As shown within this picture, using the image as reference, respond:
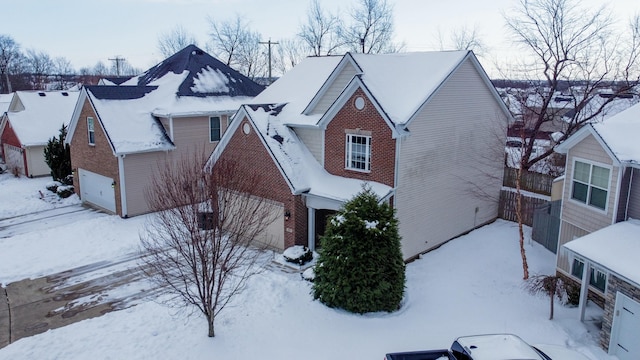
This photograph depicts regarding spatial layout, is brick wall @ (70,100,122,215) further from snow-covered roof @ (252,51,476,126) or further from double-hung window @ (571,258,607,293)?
double-hung window @ (571,258,607,293)

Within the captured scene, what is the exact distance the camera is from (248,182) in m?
20.2

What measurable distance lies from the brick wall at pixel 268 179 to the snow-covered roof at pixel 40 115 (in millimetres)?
21879

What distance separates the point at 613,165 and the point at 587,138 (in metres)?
1.44

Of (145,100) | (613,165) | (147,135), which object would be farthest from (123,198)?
(613,165)

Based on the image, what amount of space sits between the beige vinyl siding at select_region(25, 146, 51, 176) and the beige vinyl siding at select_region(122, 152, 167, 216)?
1421 cm

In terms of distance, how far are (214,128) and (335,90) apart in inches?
440

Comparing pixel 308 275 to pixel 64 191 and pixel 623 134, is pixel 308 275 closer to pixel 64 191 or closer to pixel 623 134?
pixel 623 134

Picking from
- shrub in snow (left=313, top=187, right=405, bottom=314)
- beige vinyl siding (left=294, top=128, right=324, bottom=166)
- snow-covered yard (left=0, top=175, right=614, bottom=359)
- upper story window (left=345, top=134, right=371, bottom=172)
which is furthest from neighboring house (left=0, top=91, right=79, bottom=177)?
shrub in snow (left=313, top=187, right=405, bottom=314)

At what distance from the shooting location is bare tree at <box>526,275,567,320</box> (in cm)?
1448

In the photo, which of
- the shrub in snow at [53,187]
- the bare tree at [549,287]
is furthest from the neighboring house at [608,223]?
the shrub in snow at [53,187]

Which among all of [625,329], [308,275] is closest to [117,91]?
[308,275]

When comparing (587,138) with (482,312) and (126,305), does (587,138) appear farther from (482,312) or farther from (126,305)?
(126,305)

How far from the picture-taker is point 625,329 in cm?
1216

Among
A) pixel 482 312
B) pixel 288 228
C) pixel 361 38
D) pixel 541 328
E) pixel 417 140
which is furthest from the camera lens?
pixel 361 38
